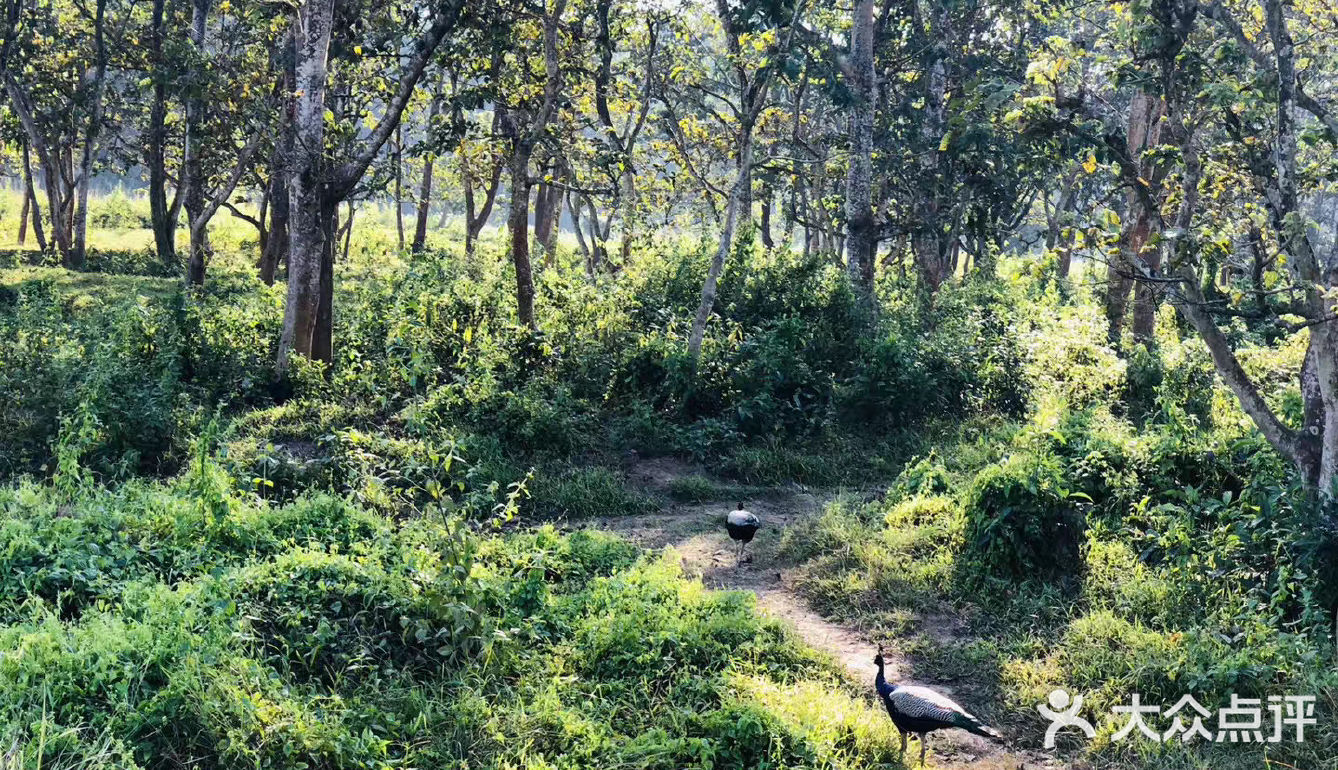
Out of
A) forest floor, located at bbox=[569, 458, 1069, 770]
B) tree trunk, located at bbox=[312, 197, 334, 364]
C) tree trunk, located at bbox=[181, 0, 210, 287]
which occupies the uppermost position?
tree trunk, located at bbox=[181, 0, 210, 287]

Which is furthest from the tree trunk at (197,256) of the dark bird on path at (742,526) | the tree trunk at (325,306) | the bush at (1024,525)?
the bush at (1024,525)

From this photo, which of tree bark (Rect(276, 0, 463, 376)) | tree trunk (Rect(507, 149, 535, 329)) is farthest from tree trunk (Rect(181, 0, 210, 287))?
tree trunk (Rect(507, 149, 535, 329))

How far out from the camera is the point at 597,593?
6734 millimetres

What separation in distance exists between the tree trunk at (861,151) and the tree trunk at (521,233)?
168 inches

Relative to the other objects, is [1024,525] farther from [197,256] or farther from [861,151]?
[197,256]

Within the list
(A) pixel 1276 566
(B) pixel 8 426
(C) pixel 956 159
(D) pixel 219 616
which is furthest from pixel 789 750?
(C) pixel 956 159

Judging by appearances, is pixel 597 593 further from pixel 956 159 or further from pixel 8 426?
pixel 956 159

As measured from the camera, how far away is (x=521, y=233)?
12344 millimetres

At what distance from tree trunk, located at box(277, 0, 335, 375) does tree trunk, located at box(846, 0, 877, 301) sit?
262 inches

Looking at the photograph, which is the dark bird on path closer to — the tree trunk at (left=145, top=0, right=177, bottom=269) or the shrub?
the shrub

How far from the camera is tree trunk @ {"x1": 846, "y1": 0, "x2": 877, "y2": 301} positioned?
46.4 ft

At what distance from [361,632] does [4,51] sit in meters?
15.1

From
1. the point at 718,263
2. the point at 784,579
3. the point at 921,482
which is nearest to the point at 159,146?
the point at 718,263

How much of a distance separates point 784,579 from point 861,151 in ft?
25.6
